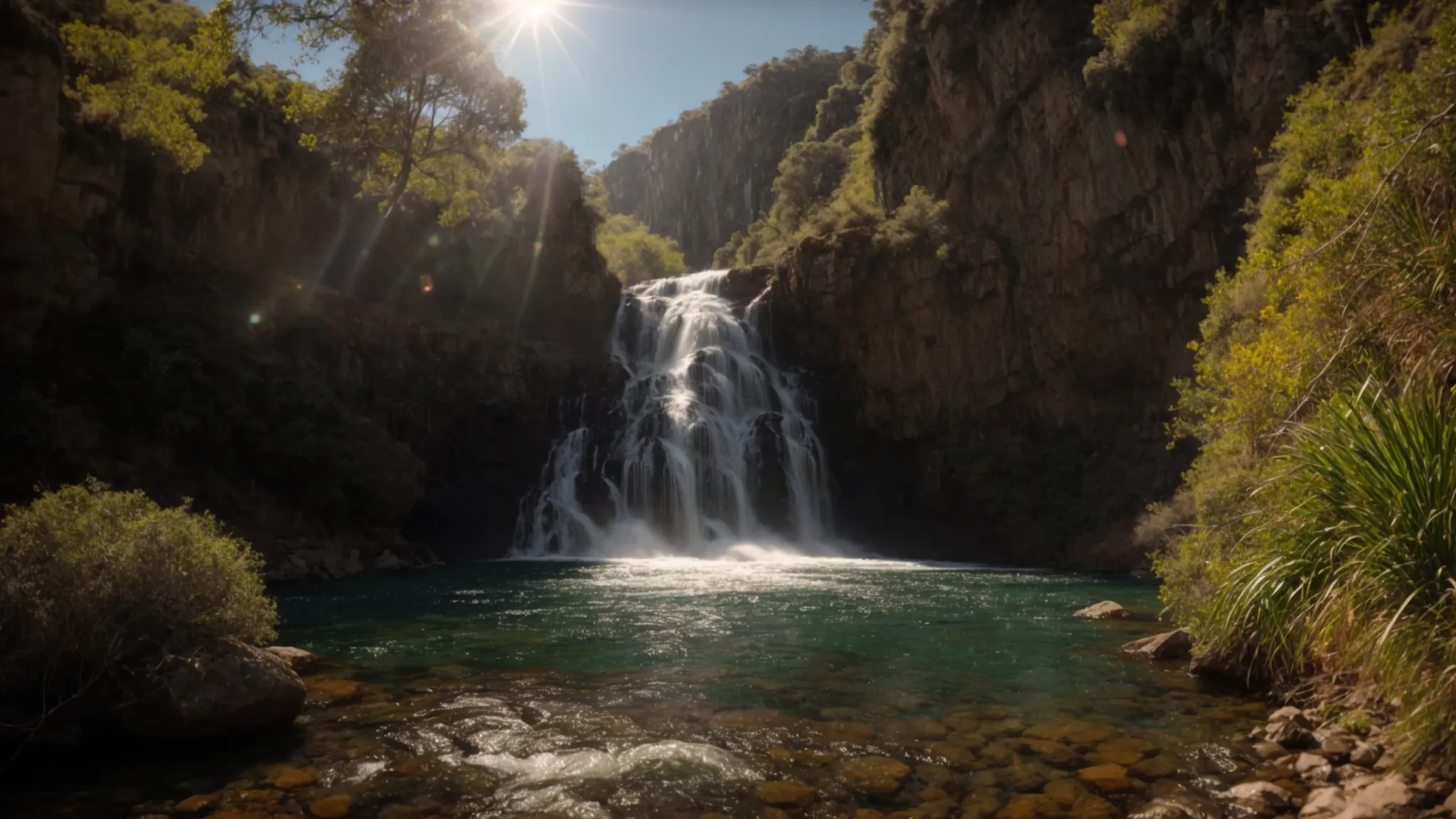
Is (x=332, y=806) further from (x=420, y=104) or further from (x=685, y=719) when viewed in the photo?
(x=420, y=104)

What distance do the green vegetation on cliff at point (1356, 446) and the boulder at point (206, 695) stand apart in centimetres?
841

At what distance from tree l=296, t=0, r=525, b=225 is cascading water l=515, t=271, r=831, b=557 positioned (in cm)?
1336

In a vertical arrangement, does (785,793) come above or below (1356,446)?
below

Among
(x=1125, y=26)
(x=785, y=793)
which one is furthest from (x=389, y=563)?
(x=1125, y=26)

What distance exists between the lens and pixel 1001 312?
33844 millimetres

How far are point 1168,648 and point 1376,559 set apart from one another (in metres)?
5.13

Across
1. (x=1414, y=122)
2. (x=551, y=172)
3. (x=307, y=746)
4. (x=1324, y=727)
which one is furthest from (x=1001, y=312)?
(x=307, y=746)

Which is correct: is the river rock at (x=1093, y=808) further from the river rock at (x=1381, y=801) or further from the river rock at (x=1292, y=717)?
the river rock at (x=1292, y=717)

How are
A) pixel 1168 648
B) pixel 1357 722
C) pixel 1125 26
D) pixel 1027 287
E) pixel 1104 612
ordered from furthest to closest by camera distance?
pixel 1027 287, pixel 1125 26, pixel 1104 612, pixel 1168 648, pixel 1357 722

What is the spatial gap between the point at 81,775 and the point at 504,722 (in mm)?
3160

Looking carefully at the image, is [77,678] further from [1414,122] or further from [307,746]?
[1414,122]

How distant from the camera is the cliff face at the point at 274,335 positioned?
62.5 feet

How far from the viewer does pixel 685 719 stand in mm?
7871

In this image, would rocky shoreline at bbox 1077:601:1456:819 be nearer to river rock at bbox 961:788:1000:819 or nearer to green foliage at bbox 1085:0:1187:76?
river rock at bbox 961:788:1000:819
